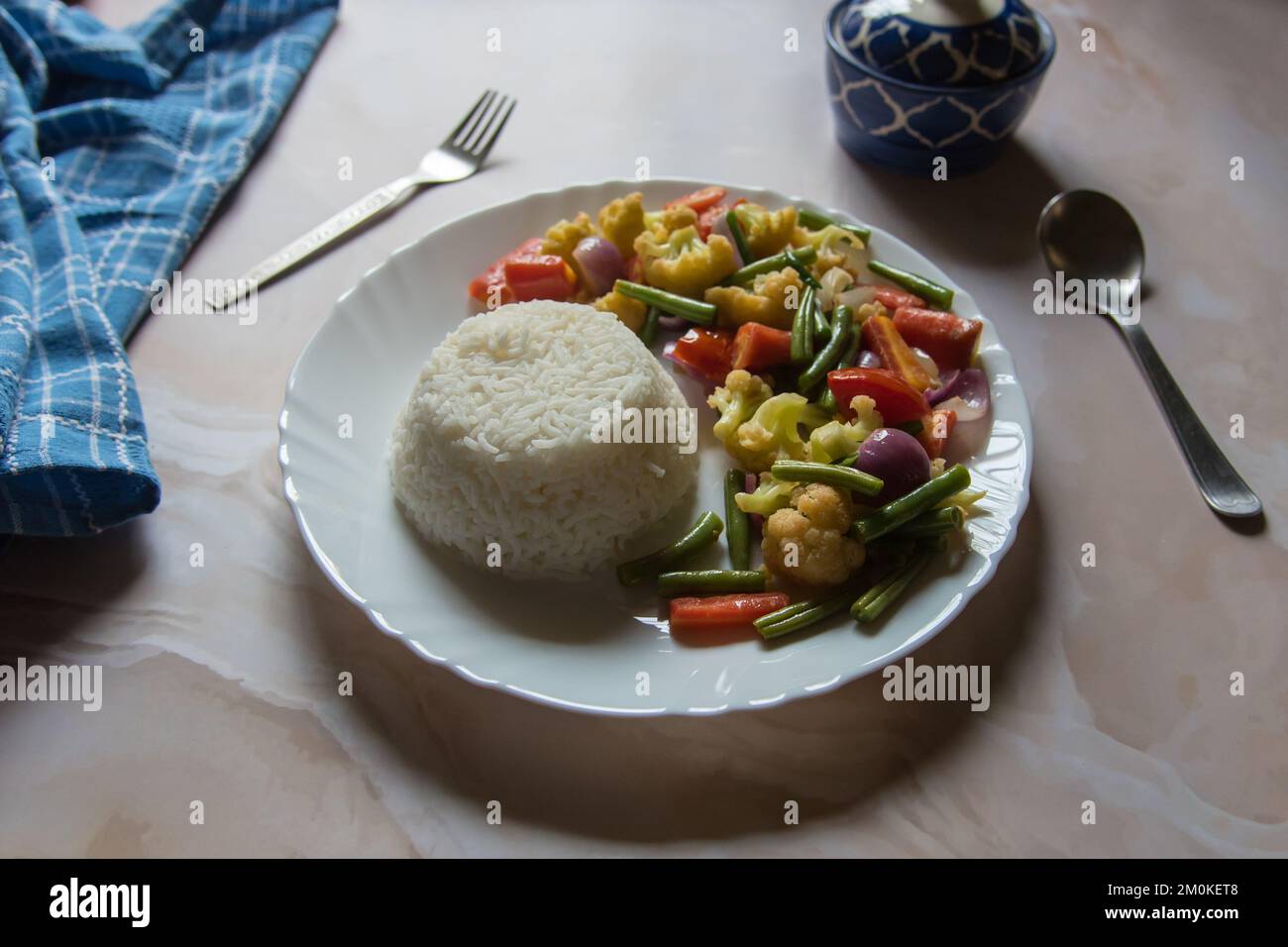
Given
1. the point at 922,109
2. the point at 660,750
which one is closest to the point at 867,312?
the point at 922,109

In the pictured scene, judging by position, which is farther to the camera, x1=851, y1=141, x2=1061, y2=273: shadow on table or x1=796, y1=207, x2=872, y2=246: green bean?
x1=851, y1=141, x2=1061, y2=273: shadow on table

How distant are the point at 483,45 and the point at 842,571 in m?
2.94

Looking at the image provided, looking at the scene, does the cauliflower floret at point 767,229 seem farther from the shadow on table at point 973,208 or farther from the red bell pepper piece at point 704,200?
the shadow on table at point 973,208

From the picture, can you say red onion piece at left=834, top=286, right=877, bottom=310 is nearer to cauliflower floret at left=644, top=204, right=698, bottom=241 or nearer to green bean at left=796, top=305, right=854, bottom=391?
green bean at left=796, top=305, right=854, bottom=391

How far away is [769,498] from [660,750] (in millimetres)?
577

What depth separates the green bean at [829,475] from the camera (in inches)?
81.4

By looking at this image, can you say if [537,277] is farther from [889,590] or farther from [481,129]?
[889,590]

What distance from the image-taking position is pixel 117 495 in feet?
7.49

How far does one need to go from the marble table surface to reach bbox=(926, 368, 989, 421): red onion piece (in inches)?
10.4

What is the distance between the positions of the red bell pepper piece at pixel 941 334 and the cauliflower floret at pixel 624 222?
0.75 metres

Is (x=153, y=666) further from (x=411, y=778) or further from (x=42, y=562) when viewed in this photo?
(x=411, y=778)

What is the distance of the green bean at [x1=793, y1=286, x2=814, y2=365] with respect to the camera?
2439 millimetres

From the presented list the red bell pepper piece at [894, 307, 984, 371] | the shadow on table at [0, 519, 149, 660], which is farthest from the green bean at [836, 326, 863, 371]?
the shadow on table at [0, 519, 149, 660]

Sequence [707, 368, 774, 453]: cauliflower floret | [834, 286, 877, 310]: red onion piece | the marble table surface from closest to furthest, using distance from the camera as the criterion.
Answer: the marble table surface → [707, 368, 774, 453]: cauliflower floret → [834, 286, 877, 310]: red onion piece
